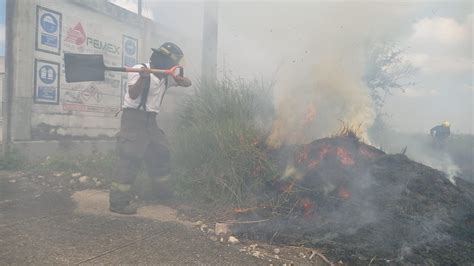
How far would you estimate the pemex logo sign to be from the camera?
285 inches

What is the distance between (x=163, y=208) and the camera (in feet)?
15.0

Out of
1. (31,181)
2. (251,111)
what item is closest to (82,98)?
(31,181)

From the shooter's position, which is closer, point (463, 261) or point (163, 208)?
point (463, 261)

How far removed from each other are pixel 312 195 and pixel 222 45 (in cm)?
524

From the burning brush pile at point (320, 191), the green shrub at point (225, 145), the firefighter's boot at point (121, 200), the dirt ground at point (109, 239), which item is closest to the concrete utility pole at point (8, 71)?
the dirt ground at point (109, 239)

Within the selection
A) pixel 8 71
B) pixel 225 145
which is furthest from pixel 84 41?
pixel 225 145

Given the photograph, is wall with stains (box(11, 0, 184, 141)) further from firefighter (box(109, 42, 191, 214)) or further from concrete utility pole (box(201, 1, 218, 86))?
firefighter (box(109, 42, 191, 214))

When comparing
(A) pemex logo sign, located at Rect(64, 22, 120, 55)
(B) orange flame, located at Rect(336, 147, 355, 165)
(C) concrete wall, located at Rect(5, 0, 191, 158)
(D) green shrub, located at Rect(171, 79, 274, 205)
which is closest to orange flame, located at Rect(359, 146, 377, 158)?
(B) orange flame, located at Rect(336, 147, 355, 165)

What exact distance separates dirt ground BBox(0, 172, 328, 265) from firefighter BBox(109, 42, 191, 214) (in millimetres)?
300

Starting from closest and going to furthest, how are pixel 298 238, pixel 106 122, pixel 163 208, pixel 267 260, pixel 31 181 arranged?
pixel 267 260 → pixel 298 238 → pixel 163 208 → pixel 31 181 → pixel 106 122

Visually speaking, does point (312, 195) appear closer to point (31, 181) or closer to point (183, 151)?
point (183, 151)

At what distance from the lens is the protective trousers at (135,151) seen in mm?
A: 4232

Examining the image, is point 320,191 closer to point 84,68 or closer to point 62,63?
point 84,68

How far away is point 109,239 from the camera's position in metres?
3.38
